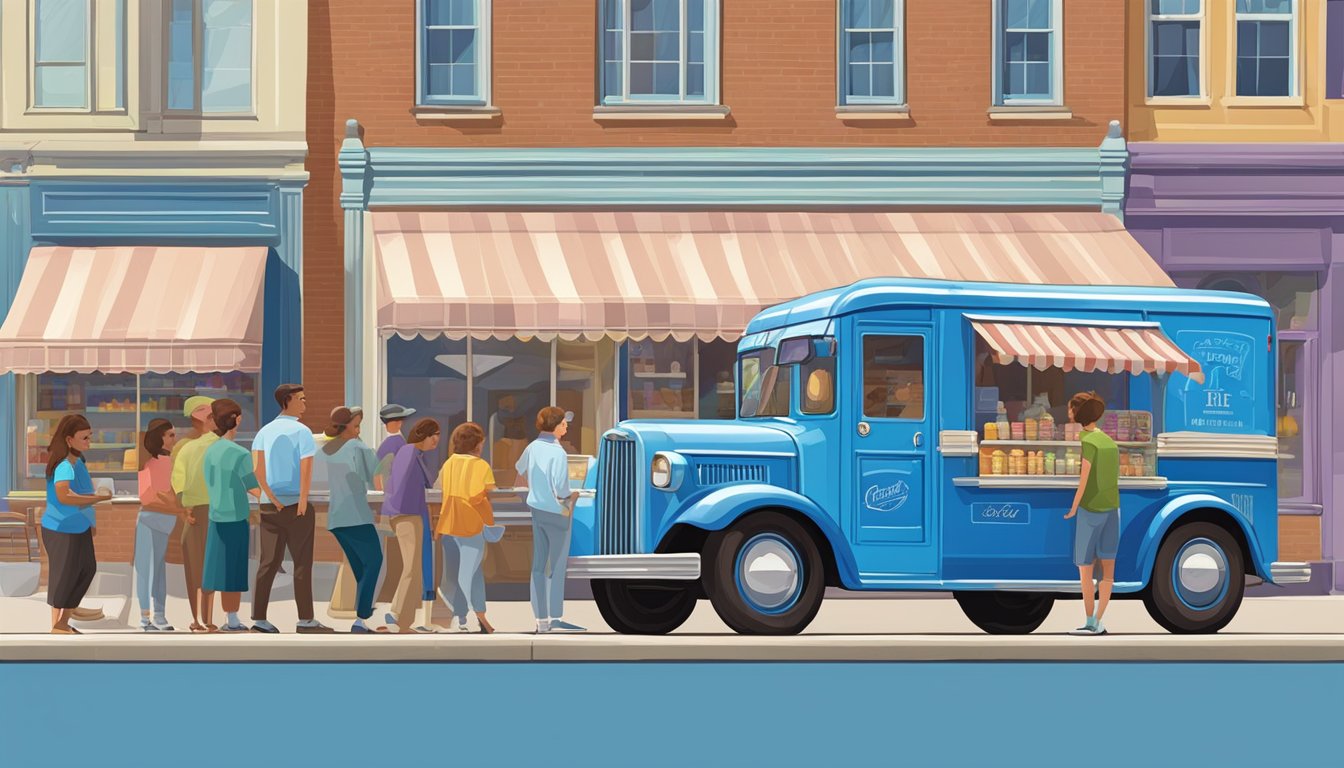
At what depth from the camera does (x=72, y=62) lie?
2145 centimetres

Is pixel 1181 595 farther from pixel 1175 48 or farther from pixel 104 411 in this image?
pixel 104 411

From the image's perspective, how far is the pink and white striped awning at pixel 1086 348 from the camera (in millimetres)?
14672

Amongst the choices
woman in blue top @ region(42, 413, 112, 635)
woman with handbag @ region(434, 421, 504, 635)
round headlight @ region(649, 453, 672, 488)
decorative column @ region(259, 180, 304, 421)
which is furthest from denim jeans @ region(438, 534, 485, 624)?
decorative column @ region(259, 180, 304, 421)

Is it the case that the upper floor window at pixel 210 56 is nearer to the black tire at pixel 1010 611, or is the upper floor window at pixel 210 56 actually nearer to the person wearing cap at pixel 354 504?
the person wearing cap at pixel 354 504

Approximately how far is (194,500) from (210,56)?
27.5ft

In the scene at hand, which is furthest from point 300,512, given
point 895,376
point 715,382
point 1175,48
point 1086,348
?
point 1175,48

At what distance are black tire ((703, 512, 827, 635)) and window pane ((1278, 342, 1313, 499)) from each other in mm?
9124

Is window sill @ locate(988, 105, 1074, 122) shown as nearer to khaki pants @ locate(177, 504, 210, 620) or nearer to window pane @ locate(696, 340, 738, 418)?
window pane @ locate(696, 340, 738, 418)

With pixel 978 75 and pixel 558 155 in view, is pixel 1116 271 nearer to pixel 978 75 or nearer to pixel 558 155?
pixel 978 75

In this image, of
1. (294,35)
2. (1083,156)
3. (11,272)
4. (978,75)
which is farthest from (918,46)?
(11,272)

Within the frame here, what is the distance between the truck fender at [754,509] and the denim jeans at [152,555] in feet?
13.1

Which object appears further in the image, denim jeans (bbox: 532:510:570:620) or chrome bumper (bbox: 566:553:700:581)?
denim jeans (bbox: 532:510:570:620)

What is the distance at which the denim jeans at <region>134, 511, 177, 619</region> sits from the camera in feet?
48.8
